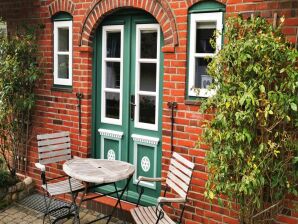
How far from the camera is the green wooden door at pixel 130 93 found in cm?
548

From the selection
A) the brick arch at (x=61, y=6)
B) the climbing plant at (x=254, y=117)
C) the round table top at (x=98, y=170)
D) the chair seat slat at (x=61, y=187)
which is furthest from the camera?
the brick arch at (x=61, y=6)

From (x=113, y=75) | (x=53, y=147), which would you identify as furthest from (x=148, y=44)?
(x=53, y=147)

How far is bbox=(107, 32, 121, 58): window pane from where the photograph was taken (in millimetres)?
5879

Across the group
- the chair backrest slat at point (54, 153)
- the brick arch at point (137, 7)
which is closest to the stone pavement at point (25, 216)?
the chair backrest slat at point (54, 153)

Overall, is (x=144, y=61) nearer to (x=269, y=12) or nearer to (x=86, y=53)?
(x=86, y=53)

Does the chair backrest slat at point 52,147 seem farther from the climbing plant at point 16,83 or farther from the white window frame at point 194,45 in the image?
the white window frame at point 194,45

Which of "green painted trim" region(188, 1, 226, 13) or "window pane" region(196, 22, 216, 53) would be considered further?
"window pane" region(196, 22, 216, 53)

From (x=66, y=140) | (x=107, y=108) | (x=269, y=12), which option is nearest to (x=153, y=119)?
(x=107, y=108)

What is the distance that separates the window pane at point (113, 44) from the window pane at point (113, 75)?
13cm

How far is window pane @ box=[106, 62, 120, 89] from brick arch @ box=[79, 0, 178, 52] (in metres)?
0.45

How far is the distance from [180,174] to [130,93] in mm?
1596

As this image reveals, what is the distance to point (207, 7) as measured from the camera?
4.68 m

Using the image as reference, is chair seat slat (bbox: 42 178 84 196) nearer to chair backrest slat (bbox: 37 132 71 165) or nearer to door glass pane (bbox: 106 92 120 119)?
chair backrest slat (bbox: 37 132 71 165)

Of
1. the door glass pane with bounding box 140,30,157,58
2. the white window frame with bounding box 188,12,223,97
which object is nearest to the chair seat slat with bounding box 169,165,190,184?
the white window frame with bounding box 188,12,223,97
